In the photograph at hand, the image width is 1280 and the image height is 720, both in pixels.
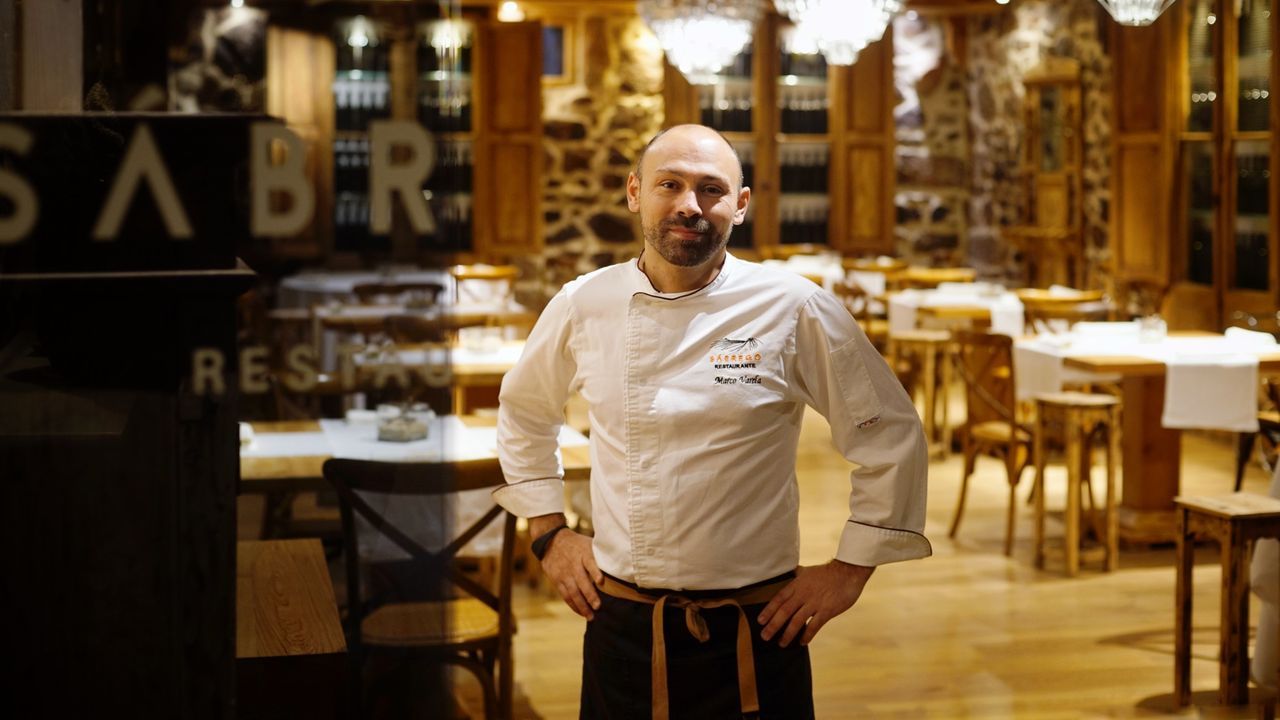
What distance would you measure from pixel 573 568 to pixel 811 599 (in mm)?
399

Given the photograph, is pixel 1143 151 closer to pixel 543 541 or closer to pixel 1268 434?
pixel 1268 434

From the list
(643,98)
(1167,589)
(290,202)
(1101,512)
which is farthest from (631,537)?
(643,98)

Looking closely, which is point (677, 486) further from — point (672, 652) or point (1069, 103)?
point (1069, 103)

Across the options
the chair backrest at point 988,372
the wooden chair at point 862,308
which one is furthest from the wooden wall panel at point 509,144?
the chair backrest at point 988,372

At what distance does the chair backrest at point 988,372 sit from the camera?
616 centimetres

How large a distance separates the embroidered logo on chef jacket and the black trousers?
1.21ft

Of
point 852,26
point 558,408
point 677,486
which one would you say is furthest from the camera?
point 852,26

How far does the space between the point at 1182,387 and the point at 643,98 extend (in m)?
7.64

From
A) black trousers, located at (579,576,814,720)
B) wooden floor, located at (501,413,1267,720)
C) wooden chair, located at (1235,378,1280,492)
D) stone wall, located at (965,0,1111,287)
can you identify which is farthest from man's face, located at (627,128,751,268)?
stone wall, located at (965,0,1111,287)

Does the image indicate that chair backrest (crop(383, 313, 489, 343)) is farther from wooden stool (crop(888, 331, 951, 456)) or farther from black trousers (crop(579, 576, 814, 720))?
wooden stool (crop(888, 331, 951, 456))

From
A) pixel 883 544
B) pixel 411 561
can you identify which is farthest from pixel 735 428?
pixel 411 561

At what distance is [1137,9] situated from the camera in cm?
583

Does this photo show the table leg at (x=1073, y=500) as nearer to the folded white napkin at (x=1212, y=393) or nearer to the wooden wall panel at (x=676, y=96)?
the folded white napkin at (x=1212, y=393)

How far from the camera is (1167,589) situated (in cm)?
568
